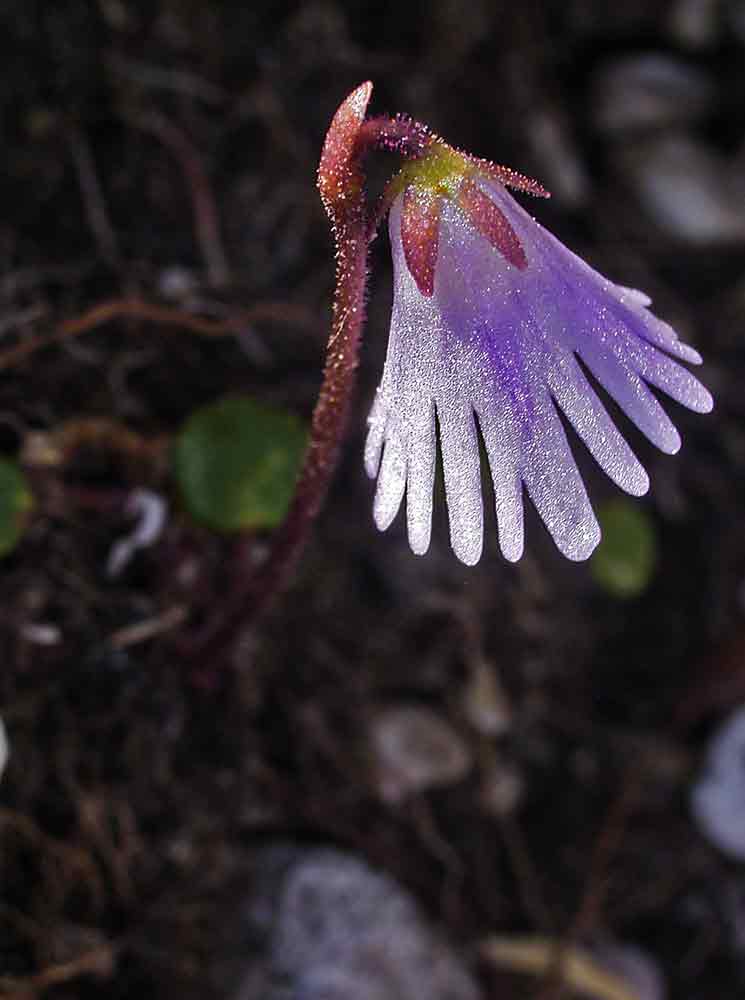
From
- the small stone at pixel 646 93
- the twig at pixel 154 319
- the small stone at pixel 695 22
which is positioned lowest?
the twig at pixel 154 319

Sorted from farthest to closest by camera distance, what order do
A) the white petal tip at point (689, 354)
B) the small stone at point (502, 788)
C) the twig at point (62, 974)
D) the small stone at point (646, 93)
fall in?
1. the small stone at point (646, 93)
2. the small stone at point (502, 788)
3. the twig at point (62, 974)
4. the white petal tip at point (689, 354)

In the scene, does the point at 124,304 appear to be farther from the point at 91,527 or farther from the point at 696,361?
the point at 696,361

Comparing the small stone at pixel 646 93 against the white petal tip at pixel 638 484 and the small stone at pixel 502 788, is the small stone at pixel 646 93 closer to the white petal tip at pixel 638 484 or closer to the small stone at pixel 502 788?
the small stone at pixel 502 788

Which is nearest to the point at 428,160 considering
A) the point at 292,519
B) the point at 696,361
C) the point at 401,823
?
the point at 696,361

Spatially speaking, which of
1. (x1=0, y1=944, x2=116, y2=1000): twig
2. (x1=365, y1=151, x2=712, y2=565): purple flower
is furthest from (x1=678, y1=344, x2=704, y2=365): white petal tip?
(x1=0, y1=944, x2=116, y2=1000): twig

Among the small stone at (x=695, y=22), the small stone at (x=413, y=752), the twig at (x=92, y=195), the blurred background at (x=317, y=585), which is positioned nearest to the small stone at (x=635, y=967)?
the blurred background at (x=317, y=585)

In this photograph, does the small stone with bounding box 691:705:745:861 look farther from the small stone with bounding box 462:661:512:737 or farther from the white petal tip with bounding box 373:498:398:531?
the white petal tip with bounding box 373:498:398:531
